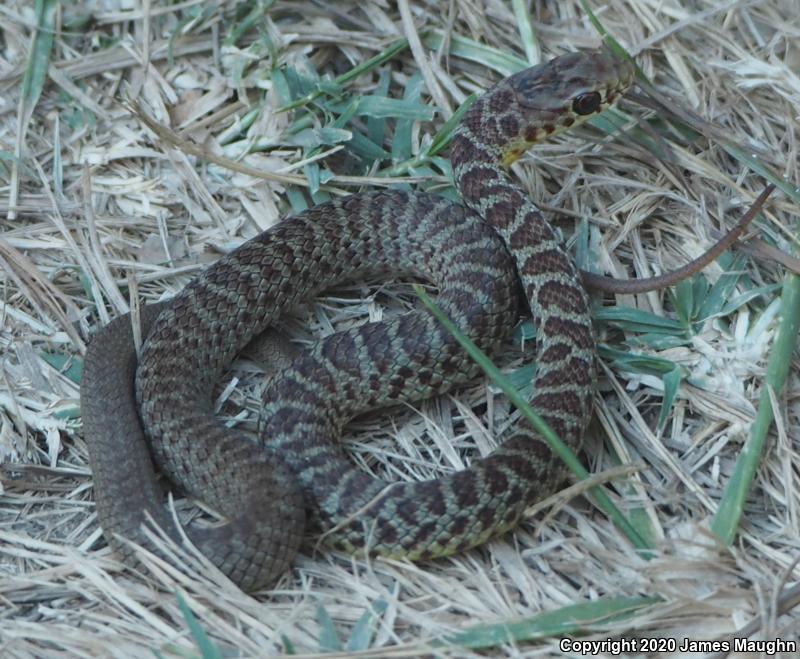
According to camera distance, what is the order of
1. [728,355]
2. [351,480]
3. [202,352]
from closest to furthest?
[351,480], [728,355], [202,352]

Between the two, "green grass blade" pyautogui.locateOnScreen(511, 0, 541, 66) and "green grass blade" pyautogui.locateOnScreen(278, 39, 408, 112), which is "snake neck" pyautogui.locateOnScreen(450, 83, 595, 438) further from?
"green grass blade" pyautogui.locateOnScreen(278, 39, 408, 112)

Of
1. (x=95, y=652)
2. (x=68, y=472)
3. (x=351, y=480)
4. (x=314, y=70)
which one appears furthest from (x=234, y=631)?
(x=314, y=70)

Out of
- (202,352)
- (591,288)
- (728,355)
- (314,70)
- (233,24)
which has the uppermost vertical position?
(233,24)

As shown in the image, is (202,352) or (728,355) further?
(202,352)

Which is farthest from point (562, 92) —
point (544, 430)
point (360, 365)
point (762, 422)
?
point (544, 430)

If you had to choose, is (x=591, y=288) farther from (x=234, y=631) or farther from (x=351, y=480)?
(x=234, y=631)

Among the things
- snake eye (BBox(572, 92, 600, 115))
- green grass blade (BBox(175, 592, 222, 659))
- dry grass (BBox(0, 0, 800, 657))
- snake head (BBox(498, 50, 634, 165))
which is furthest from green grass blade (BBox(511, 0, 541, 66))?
green grass blade (BBox(175, 592, 222, 659))
